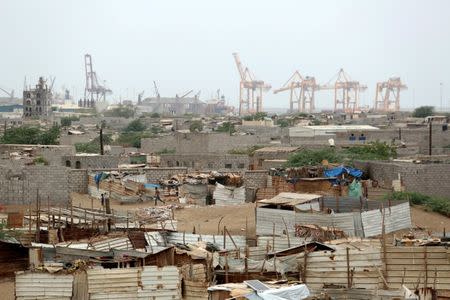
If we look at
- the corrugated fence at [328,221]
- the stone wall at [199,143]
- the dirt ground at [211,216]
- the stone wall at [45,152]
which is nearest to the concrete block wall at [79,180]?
the dirt ground at [211,216]

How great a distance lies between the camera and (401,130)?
137ft

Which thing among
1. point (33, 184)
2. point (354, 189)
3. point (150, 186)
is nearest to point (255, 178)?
point (150, 186)

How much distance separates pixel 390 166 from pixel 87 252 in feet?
35.6

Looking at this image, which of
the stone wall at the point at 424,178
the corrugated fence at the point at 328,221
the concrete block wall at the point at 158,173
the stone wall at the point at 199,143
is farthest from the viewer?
the stone wall at the point at 199,143

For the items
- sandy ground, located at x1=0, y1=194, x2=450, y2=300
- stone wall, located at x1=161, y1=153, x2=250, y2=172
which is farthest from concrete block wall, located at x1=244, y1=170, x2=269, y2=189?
stone wall, located at x1=161, y1=153, x2=250, y2=172

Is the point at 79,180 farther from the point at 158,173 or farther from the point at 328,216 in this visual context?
the point at 328,216

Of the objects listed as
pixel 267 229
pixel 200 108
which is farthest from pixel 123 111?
pixel 267 229

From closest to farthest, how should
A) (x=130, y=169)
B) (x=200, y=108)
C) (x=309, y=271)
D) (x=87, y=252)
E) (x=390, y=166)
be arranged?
(x=309, y=271)
(x=87, y=252)
(x=390, y=166)
(x=130, y=169)
(x=200, y=108)

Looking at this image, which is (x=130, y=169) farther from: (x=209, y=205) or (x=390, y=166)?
(x=390, y=166)

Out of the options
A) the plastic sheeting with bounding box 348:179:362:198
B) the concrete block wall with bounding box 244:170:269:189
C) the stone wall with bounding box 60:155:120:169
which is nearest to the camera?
the plastic sheeting with bounding box 348:179:362:198

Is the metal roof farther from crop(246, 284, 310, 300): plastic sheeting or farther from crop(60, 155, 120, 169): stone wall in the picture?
crop(60, 155, 120, 169): stone wall

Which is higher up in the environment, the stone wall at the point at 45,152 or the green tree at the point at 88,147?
the stone wall at the point at 45,152

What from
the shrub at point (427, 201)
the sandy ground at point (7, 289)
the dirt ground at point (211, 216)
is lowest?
the sandy ground at point (7, 289)

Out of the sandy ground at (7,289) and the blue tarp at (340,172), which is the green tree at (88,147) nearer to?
the blue tarp at (340,172)
